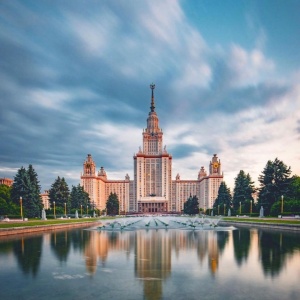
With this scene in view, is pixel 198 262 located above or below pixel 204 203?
above

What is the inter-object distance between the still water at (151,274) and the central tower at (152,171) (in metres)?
127

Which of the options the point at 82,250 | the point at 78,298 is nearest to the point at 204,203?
the point at 82,250

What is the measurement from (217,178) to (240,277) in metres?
134

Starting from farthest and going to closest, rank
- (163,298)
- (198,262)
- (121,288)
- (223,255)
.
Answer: (223,255) → (198,262) → (121,288) → (163,298)

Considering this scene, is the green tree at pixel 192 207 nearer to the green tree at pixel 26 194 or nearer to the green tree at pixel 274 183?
the green tree at pixel 274 183

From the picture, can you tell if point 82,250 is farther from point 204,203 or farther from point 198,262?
point 204,203

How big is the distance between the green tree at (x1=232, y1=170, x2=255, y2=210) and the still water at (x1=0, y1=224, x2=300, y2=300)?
184ft

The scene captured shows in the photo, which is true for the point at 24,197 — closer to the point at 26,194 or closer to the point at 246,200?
the point at 26,194

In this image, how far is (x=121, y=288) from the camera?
9984mm

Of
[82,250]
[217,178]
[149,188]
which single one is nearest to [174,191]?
[149,188]

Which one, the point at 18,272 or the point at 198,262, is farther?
the point at 198,262

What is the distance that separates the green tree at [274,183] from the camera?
53656mm

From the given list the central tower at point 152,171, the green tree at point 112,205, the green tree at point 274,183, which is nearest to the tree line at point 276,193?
the green tree at point 274,183

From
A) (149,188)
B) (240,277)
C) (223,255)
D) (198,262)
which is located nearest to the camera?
(240,277)
